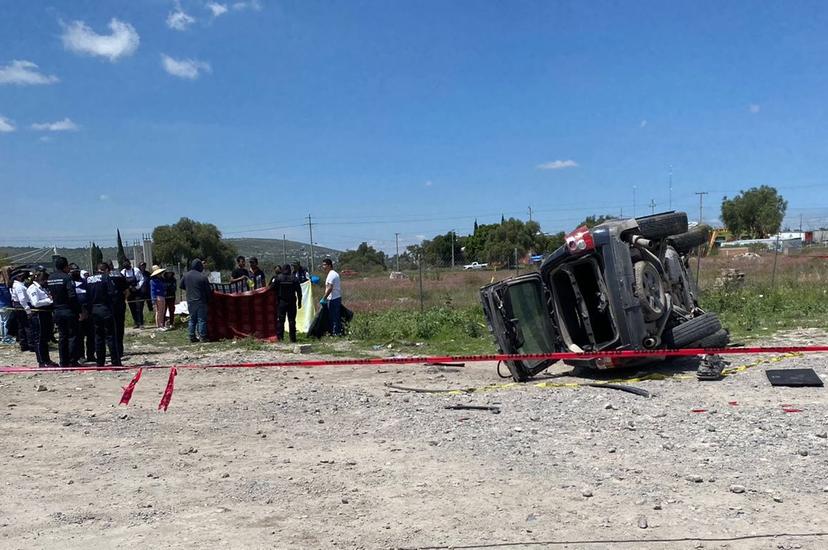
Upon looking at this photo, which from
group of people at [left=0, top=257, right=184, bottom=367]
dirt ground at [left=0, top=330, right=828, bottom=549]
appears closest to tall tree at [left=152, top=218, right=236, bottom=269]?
group of people at [left=0, top=257, right=184, bottom=367]

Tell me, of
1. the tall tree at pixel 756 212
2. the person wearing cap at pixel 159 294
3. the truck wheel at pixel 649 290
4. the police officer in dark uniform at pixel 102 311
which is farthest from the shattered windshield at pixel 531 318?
the tall tree at pixel 756 212

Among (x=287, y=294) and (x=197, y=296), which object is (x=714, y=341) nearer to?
(x=287, y=294)

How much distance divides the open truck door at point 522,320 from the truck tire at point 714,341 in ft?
6.09

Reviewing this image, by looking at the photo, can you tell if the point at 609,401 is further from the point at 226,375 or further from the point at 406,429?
the point at 226,375

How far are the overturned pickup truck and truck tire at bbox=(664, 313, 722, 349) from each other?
0.01 m

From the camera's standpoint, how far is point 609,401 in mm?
7285

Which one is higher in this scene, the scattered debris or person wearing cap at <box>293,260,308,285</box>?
person wearing cap at <box>293,260,308,285</box>

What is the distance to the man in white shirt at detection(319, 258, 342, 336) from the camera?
1390 cm

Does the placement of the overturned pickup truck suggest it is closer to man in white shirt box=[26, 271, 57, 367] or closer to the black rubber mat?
the black rubber mat

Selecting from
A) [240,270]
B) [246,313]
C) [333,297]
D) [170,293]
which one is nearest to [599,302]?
[333,297]

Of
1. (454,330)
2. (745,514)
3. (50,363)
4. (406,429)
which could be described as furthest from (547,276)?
(50,363)

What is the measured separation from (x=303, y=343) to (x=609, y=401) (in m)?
7.88

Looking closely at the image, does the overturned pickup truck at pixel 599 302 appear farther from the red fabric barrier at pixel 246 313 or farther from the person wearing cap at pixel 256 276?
the person wearing cap at pixel 256 276

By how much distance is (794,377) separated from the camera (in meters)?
7.86
